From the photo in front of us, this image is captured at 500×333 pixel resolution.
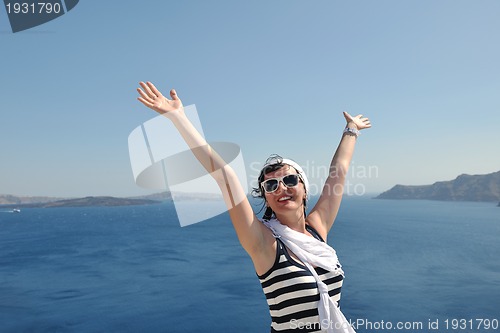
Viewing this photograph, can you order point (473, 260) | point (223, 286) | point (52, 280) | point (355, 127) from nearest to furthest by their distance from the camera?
point (355, 127) < point (223, 286) < point (52, 280) < point (473, 260)

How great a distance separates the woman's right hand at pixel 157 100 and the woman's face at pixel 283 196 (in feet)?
2.03

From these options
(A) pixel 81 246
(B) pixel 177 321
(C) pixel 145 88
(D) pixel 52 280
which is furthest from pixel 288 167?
(A) pixel 81 246

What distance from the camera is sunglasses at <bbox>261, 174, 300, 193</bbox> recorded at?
6.13 ft

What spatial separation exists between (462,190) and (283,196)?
151 metres

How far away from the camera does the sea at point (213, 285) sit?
1988 cm

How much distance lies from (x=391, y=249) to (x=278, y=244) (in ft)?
133

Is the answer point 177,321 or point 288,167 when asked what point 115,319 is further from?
point 288,167

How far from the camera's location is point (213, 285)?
27000 mm

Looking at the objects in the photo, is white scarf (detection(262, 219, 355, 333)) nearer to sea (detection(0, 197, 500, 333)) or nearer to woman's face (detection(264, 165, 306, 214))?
woman's face (detection(264, 165, 306, 214))

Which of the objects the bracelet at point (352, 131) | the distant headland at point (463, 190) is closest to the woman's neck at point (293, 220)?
the bracelet at point (352, 131)

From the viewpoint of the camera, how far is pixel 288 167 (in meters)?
1.93

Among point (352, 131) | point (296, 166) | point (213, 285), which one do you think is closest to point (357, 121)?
point (352, 131)

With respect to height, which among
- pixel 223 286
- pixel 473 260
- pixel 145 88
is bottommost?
pixel 473 260

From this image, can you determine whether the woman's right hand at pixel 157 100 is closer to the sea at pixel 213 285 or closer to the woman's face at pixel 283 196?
the woman's face at pixel 283 196
